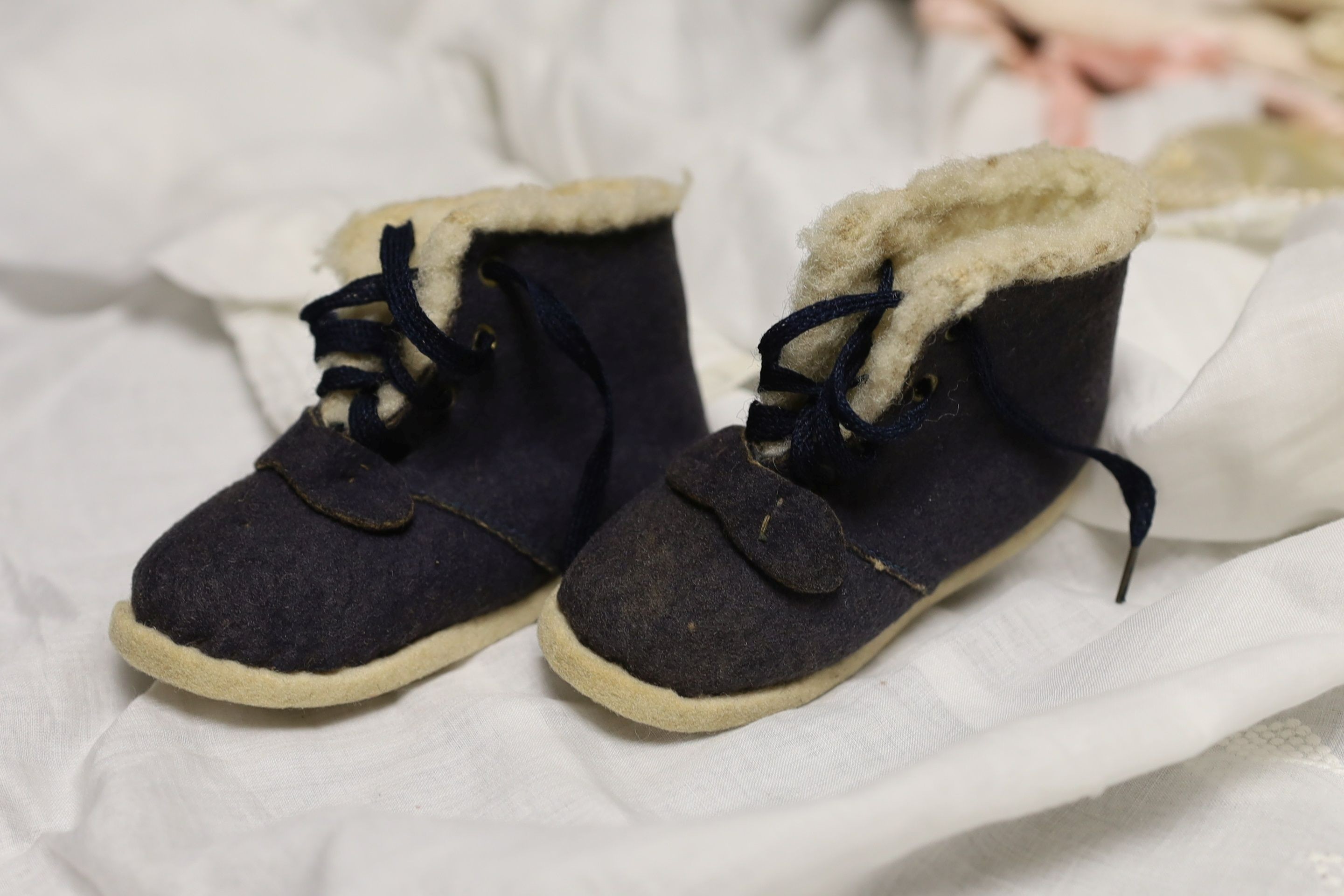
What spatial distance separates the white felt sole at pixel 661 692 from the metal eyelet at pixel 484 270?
0.24 meters

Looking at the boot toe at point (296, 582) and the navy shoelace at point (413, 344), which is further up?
the navy shoelace at point (413, 344)

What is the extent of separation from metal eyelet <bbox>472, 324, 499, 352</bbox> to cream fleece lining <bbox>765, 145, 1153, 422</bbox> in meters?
0.22

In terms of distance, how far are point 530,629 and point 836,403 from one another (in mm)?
317

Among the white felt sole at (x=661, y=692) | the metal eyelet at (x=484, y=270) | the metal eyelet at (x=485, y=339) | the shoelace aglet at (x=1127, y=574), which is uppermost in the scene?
the metal eyelet at (x=484, y=270)

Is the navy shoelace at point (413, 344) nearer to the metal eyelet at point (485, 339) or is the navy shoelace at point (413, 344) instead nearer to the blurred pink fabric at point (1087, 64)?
the metal eyelet at point (485, 339)

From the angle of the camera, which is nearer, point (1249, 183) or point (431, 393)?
point (431, 393)

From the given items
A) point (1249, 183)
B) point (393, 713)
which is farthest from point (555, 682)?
point (1249, 183)

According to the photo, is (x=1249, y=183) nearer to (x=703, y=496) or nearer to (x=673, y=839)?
(x=703, y=496)

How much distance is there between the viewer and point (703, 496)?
73cm

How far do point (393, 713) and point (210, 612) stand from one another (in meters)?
0.15

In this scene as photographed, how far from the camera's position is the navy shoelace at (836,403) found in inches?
27.7

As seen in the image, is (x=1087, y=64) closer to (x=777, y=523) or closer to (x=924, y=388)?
(x=924, y=388)

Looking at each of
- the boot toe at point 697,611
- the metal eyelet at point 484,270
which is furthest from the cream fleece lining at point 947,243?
the metal eyelet at point 484,270

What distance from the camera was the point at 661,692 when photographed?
688mm
